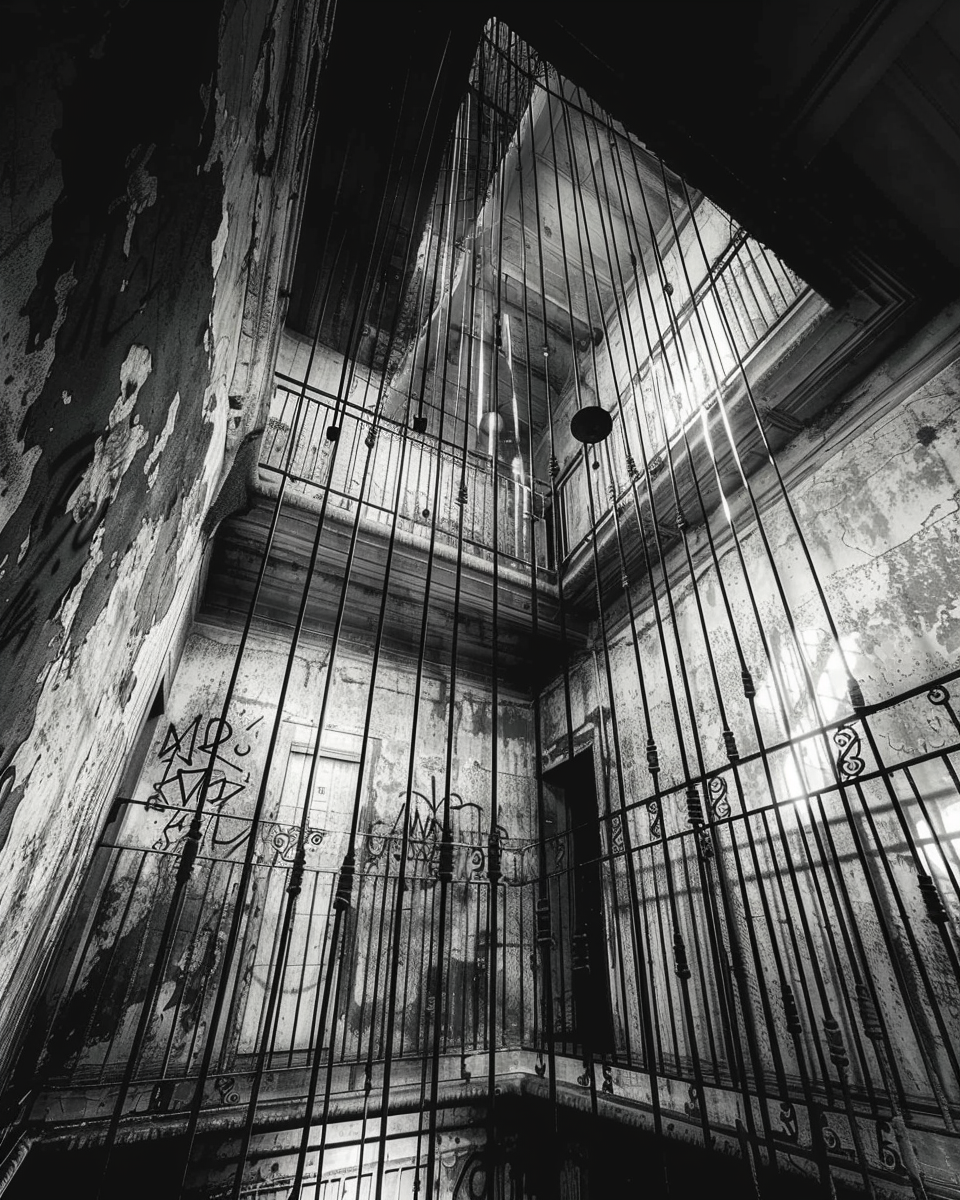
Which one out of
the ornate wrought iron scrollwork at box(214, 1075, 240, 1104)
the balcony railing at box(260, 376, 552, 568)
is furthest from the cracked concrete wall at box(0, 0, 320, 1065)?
the balcony railing at box(260, 376, 552, 568)

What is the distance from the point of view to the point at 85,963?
4.41m

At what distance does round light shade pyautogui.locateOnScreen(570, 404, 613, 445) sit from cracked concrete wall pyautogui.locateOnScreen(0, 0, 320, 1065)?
4.31 feet

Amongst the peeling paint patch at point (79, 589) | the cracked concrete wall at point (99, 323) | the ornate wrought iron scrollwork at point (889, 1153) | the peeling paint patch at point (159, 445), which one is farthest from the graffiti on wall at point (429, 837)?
the peeling paint patch at point (79, 589)

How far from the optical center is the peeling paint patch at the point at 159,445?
139cm

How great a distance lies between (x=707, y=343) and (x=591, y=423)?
2.68 metres

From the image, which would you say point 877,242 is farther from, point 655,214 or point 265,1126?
point 265,1126

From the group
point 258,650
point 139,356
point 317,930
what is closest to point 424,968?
point 317,930

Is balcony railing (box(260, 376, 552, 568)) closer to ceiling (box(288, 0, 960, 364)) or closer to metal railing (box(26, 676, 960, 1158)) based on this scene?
ceiling (box(288, 0, 960, 364))

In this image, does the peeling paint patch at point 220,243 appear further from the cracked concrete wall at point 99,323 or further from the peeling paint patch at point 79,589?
the peeling paint patch at point 79,589

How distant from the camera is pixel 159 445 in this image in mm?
1433

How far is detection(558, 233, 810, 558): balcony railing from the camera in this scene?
449 cm

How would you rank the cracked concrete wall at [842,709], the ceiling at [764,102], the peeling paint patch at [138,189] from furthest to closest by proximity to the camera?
the cracked concrete wall at [842,709] → the ceiling at [764,102] → the peeling paint patch at [138,189]

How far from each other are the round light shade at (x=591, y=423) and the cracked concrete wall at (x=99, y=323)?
131cm

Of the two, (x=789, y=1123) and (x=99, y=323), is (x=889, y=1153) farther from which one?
(x=99, y=323)
